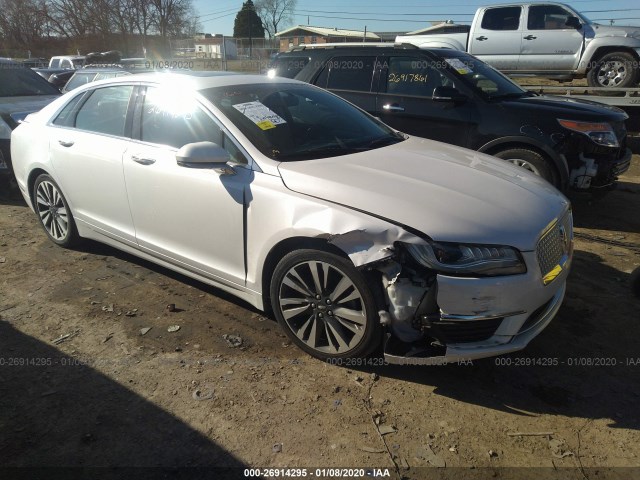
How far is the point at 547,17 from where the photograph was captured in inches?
407

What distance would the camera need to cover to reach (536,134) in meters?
5.11

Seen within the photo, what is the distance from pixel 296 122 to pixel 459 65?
126 inches

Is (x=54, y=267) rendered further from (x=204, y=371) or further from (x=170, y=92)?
(x=204, y=371)

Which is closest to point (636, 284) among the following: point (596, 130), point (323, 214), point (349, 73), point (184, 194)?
point (596, 130)

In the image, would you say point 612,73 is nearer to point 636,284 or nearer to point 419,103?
point 419,103

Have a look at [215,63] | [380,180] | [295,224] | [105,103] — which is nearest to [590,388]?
[380,180]

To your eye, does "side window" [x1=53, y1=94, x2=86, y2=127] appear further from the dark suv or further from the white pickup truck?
the white pickup truck

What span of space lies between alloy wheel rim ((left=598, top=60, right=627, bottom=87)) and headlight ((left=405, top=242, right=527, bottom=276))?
930cm

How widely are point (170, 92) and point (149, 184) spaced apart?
69 centimetres

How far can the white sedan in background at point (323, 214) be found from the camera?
7.95ft

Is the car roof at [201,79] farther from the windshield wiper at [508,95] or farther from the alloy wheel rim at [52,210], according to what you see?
the windshield wiper at [508,95]

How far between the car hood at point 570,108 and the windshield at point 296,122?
2283 millimetres

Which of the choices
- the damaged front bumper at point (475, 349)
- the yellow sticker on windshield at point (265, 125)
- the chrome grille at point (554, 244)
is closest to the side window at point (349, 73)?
the yellow sticker on windshield at point (265, 125)

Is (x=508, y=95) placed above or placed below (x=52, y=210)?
above
